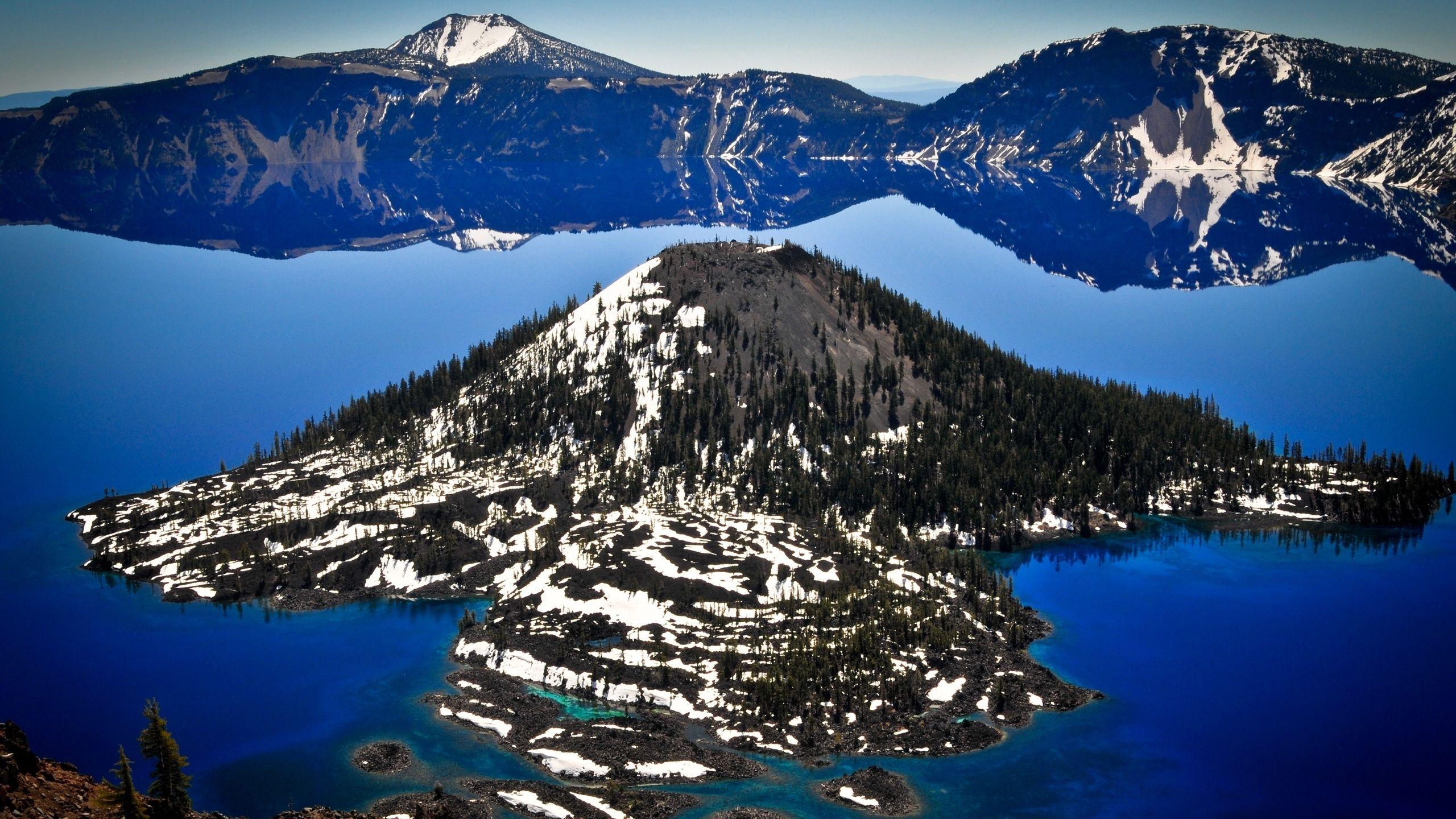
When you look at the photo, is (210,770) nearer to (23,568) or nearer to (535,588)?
(535,588)

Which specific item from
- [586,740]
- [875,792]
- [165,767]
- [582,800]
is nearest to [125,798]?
[165,767]

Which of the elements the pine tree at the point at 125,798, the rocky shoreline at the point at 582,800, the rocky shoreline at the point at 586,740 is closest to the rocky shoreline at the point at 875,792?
the rocky shoreline at the point at 586,740

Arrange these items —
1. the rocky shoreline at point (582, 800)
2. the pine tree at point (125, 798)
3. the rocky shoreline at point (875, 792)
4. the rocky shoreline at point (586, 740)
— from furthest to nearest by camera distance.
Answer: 1. the rocky shoreline at point (586, 740)
2. the rocky shoreline at point (875, 792)
3. the rocky shoreline at point (582, 800)
4. the pine tree at point (125, 798)

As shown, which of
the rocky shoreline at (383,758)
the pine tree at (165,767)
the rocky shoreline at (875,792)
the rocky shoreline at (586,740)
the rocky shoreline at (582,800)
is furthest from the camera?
the rocky shoreline at (383,758)

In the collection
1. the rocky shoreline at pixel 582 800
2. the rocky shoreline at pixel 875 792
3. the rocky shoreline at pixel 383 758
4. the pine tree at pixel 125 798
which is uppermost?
the pine tree at pixel 125 798

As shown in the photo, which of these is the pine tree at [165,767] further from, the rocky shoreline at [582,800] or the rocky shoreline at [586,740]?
the rocky shoreline at [586,740]

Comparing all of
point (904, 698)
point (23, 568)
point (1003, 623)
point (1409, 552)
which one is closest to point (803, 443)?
point (1003, 623)

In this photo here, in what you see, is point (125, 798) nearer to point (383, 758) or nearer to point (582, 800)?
point (582, 800)

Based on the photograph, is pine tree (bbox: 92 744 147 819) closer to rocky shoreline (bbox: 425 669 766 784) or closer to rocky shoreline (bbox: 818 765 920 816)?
rocky shoreline (bbox: 425 669 766 784)

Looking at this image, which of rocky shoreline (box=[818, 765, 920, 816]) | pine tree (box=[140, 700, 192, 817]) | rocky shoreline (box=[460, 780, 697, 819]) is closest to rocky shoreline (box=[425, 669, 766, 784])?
rocky shoreline (box=[460, 780, 697, 819])
